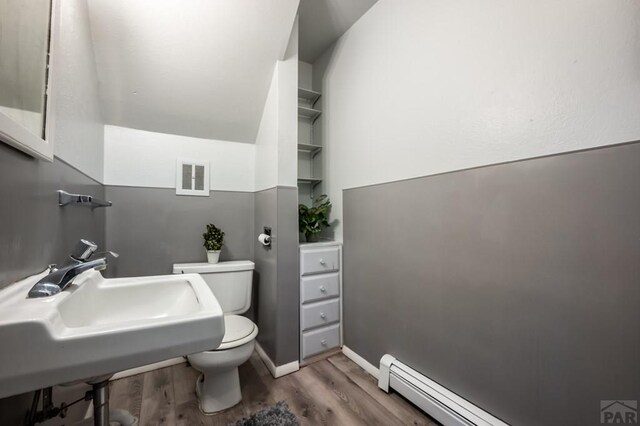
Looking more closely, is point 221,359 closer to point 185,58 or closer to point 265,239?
point 265,239

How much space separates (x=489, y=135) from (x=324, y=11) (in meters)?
1.46

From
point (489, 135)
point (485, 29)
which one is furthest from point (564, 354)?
point (485, 29)

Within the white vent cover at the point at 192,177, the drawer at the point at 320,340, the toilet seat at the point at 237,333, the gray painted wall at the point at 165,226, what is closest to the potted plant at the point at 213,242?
the gray painted wall at the point at 165,226

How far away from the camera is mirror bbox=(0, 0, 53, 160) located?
1.98 feet

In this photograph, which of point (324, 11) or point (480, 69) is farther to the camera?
point (324, 11)

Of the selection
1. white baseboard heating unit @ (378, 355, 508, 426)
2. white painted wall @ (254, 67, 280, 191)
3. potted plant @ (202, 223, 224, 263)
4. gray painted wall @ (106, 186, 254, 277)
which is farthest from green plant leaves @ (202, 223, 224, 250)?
white baseboard heating unit @ (378, 355, 508, 426)

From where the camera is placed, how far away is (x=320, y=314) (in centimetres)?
178

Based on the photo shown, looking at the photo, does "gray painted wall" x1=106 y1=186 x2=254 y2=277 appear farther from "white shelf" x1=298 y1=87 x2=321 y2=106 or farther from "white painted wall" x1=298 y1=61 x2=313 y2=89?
"white painted wall" x1=298 y1=61 x2=313 y2=89

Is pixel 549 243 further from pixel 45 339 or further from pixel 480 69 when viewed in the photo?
pixel 45 339

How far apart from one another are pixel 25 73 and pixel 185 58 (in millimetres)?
955

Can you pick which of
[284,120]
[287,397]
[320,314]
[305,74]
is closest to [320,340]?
[320,314]

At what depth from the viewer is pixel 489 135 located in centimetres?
109

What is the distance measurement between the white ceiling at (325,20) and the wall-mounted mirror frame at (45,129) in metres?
1.40

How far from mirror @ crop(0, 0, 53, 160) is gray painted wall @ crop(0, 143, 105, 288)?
0.05 m
